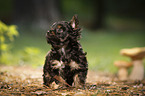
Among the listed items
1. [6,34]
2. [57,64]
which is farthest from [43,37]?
[57,64]

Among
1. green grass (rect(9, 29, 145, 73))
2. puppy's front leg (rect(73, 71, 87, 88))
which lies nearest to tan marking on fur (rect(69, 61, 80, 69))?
puppy's front leg (rect(73, 71, 87, 88))

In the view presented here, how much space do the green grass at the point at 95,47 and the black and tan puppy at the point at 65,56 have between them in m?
4.29

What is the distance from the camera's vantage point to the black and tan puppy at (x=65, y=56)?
11.4 feet

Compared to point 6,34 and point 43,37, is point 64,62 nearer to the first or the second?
point 6,34

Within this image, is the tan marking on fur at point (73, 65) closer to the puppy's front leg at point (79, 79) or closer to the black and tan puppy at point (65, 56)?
the black and tan puppy at point (65, 56)

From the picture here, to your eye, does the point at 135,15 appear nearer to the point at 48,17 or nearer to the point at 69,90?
the point at 48,17

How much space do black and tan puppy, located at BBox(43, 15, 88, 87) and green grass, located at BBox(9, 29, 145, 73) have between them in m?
4.29

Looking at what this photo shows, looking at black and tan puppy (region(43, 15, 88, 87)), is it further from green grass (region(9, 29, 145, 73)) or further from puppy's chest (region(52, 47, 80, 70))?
green grass (region(9, 29, 145, 73))

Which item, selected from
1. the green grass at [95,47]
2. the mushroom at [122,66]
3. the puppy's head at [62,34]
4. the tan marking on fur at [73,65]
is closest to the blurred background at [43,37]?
the green grass at [95,47]

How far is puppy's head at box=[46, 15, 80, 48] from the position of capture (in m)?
3.45

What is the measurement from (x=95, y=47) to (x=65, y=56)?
8.80 m

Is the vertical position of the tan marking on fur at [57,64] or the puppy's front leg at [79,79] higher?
the tan marking on fur at [57,64]

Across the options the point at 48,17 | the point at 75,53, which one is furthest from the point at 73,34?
the point at 48,17

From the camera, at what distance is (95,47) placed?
1220 cm
